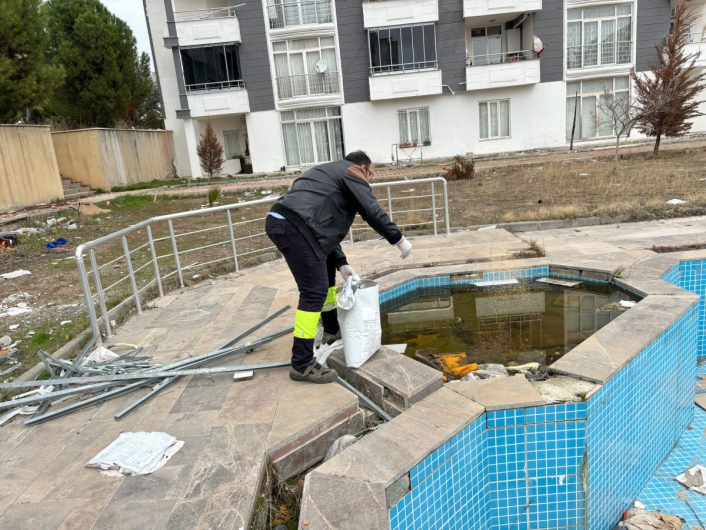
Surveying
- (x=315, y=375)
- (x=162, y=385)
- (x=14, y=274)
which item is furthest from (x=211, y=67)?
(x=315, y=375)

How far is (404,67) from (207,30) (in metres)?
8.66

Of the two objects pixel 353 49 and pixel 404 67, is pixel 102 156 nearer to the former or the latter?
pixel 353 49

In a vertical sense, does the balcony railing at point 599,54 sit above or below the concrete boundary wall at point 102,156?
above

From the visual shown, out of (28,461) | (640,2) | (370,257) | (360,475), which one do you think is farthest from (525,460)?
(640,2)

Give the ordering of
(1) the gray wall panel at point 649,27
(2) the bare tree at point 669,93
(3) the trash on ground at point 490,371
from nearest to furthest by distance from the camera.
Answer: (3) the trash on ground at point 490,371
(2) the bare tree at point 669,93
(1) the gray wall panel at point 649,27

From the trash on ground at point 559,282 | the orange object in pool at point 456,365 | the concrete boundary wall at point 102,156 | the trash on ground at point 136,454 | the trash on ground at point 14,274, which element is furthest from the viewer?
the concrete boundary wall at point 102,156

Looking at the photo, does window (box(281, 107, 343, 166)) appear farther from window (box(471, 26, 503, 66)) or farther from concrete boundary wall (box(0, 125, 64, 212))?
concrete boundary wall (box(0, 125, 64, 212))

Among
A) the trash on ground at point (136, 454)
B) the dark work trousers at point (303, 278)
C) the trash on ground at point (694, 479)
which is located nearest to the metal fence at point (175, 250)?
the trash on ground at point (136, 454)

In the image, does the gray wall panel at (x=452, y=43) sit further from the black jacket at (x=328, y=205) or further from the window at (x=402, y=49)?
the black jacket at (x=328, y=205)

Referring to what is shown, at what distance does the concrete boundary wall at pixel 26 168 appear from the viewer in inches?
512

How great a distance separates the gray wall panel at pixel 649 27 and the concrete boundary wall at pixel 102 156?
2215 cm

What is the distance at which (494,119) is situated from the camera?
22688 millimetres

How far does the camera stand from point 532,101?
73.2ft

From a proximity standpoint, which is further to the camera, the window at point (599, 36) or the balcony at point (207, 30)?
the window at point (599, 36)
